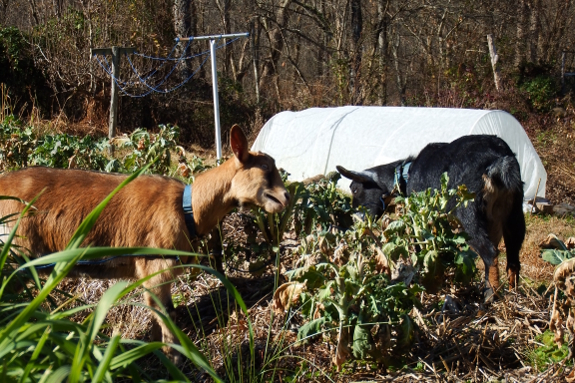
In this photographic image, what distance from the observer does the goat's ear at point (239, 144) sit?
421 cm

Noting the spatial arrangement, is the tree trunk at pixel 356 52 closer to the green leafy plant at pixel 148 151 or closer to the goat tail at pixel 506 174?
the green leafy plant at pixel 148 151

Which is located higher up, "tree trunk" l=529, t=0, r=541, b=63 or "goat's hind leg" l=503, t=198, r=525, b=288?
"tree trunk" l=529, t=0, r=541, b=63

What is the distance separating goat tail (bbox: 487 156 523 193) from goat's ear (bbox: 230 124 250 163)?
251 cm

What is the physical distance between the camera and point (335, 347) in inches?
152

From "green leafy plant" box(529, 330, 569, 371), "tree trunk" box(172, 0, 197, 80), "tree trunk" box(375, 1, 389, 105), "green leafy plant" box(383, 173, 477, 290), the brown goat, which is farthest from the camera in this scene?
"tree trunk" box(172, 0, 197, 80)

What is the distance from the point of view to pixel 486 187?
5.71 metres

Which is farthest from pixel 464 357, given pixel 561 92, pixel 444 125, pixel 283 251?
pixel 561 92

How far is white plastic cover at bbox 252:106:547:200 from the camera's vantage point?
9898 millimetres

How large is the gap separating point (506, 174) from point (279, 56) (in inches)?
781

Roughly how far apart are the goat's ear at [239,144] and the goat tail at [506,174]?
2.51 metres

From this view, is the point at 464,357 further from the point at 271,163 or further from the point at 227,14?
the point at 227,14

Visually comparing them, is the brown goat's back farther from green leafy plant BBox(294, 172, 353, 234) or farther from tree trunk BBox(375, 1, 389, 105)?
tree trunk BBox(375, 1, 389, 105)

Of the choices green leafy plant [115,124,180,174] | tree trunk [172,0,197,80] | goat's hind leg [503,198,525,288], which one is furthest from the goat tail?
tree trunk [172,0,197,80]

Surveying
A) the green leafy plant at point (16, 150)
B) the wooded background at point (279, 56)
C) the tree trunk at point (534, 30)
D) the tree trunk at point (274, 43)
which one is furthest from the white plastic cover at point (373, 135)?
the tree trunk at point (534, 30)
